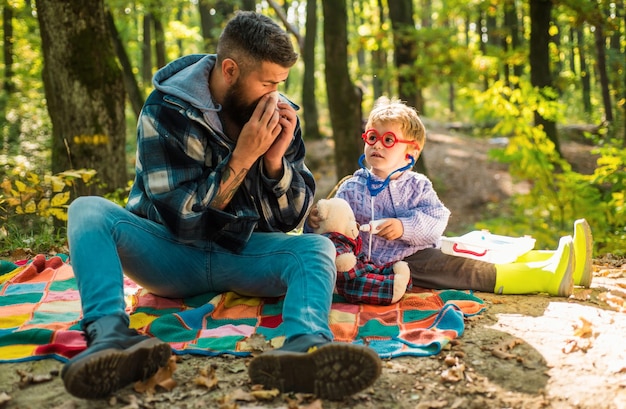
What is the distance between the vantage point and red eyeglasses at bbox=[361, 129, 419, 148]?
343 centimetres

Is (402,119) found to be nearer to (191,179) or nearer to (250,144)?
(250,144)

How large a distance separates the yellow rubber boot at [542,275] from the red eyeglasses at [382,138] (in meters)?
0.95

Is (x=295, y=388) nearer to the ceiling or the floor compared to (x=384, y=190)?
nearer to the floor

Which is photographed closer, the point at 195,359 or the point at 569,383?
the point at 569,383

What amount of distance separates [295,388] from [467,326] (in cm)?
108

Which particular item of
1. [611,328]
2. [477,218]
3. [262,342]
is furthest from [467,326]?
[477,218]

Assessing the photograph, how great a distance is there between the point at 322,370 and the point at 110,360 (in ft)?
2.36

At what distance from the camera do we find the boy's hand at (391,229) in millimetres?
3314

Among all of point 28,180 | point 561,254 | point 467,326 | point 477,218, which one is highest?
point 28,180

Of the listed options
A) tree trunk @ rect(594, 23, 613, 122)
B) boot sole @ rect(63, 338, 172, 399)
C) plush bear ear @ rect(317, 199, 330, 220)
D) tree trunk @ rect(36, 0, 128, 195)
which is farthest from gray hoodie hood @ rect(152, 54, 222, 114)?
tree trunk @ rect(594, 23, 613, 122)

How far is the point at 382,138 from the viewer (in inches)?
136

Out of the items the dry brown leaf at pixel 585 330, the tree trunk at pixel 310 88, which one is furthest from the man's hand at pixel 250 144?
the tree trunk at pixel 310 88

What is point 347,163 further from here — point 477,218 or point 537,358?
point 537,358

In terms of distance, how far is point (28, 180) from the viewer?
494 cm
